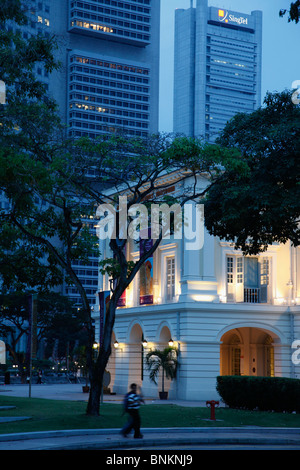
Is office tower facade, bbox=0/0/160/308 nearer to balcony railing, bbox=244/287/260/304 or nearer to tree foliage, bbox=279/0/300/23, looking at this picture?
balcony railing, bbox=244/287/260/304

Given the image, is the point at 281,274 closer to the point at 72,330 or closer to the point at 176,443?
the point at 176,443

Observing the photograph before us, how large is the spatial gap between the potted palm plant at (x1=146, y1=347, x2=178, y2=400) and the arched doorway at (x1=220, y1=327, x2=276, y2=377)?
18.5 feet

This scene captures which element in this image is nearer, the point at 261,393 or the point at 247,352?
the point at 261,393

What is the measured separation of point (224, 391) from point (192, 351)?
9520mm

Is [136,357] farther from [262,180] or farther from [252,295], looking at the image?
[262,180]

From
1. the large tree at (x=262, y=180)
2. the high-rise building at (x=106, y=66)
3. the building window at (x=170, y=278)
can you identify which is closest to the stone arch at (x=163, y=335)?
the building window at (x=170, y=278)

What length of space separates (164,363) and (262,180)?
730 inches

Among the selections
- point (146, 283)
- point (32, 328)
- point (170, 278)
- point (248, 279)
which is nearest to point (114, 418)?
point (32, 328)

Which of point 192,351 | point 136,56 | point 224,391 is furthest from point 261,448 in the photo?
point 136,56

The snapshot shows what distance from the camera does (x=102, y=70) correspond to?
14625 centimetres

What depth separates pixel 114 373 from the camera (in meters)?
51.6

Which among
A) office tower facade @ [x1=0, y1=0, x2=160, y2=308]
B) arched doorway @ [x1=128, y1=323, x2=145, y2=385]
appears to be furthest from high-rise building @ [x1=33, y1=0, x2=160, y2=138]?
arched doorway @ [x1=128, y1=323, x2=145, y2=385]

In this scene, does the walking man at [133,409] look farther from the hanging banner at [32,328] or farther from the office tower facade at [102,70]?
the office tower facade at [102,70]

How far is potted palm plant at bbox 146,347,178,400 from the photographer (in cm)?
4141
